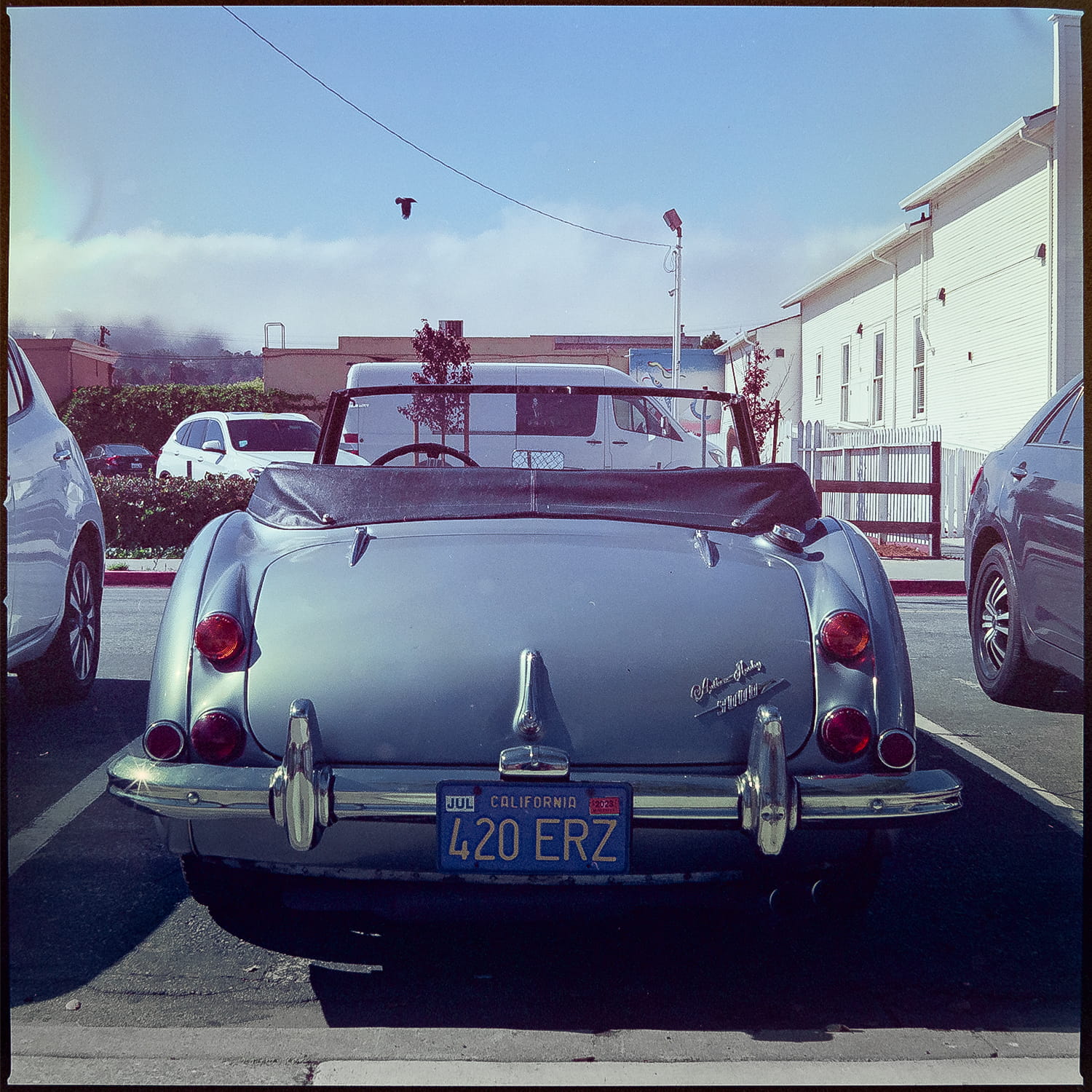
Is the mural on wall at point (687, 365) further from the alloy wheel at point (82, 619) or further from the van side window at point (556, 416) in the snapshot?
the alloy wheel at point (82, 619)

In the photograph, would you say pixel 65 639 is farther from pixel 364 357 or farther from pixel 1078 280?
pixel 364 357

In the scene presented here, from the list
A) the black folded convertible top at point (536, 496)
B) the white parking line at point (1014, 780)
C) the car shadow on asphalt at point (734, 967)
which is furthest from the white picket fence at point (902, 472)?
the black folded convertible top at point (536, 496)

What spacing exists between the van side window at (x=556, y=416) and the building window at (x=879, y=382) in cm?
792

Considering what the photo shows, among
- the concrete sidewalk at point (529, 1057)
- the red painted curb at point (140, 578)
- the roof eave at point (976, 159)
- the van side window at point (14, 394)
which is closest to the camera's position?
the concrete sidewalk at point (529, 1057)

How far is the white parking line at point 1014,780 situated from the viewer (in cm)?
421

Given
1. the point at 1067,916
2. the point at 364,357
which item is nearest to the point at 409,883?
the point at 1067,916

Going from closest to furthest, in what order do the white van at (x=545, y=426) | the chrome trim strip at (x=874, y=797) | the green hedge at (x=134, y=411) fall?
the chrome trim strip at (x=874, y=797)
the white van at (x=545, y=426)
the green hedge at (x=134, y=411)

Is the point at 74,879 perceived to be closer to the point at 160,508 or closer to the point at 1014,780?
the point at 1014,780

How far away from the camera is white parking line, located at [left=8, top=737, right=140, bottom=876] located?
3754mm

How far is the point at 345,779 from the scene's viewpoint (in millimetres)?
2477

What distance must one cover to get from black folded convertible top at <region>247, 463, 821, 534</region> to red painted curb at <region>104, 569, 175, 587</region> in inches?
333

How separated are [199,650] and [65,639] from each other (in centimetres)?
303

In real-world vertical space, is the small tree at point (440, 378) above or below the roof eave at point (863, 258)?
below

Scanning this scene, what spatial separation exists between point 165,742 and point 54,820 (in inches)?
69.8
